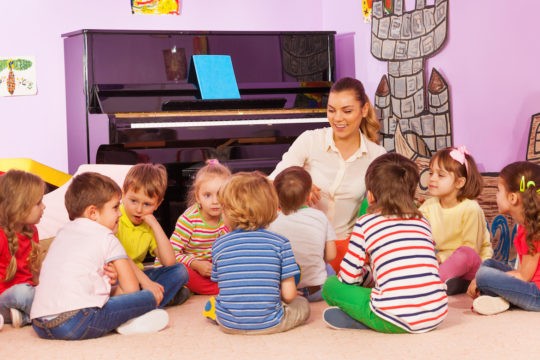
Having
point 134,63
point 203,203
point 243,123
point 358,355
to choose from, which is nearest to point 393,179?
point 358,355

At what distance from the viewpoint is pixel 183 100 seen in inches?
193

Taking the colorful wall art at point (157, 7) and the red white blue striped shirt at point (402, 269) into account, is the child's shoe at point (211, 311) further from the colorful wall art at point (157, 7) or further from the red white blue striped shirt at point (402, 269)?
the colorful wall art at point (157, 7)

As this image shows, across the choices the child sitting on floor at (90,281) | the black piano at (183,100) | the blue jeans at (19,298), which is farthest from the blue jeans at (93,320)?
the black piano at (183,100)

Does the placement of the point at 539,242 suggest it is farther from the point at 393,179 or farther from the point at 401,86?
the point at 401,86

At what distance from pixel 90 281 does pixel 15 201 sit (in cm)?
47

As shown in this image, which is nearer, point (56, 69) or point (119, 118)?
point (119, 118)

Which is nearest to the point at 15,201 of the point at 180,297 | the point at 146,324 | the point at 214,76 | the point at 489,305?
the point at 146,324

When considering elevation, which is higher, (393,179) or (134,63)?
(134,63)

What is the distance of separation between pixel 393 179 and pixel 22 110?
3292 mm

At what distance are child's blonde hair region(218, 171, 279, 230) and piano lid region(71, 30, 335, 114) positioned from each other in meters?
2.12

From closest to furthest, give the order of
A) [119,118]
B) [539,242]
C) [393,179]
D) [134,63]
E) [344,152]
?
[393,179] → [539,242] → [344,152] → [119,118] → [134,63]

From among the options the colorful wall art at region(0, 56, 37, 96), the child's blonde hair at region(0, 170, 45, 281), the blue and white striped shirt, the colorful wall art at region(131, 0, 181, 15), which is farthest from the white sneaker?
the colorful wall art at region(131, 0, 181, 15)

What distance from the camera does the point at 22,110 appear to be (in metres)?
5.43

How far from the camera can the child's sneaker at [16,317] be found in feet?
10.0
